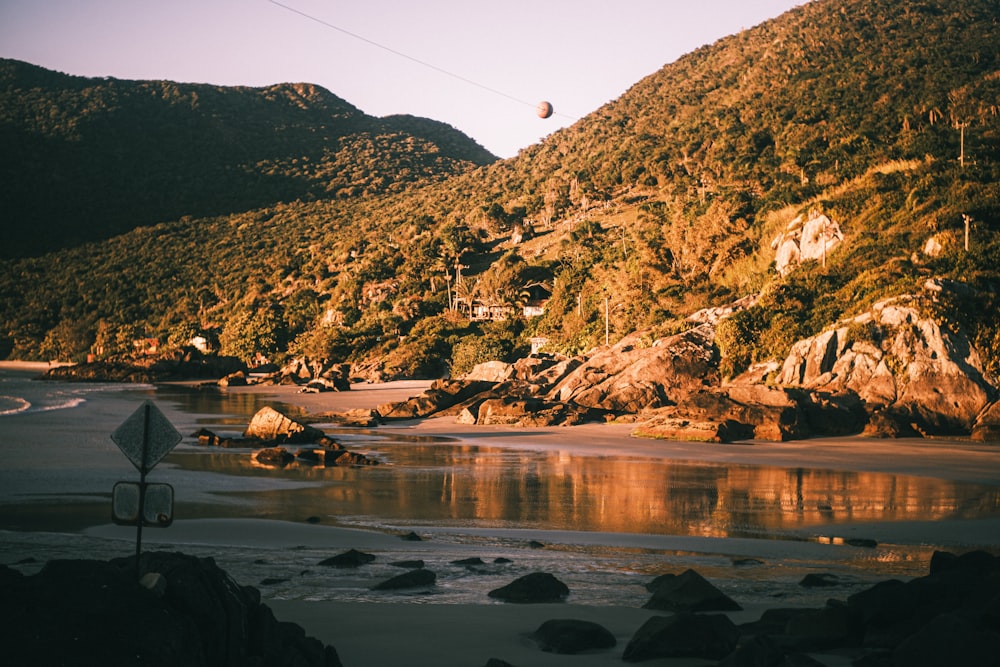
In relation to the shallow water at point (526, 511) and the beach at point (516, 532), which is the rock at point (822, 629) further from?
the shallow water at point (526, 511)

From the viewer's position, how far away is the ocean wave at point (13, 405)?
37406 millimetres

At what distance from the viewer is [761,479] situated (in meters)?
19.7

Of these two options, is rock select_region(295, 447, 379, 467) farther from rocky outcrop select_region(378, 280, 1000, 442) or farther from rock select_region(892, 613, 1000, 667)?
rock select_region(892, 613, 1000, 667)

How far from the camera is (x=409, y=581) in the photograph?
948cm

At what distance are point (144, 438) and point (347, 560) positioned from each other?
492 centimetres

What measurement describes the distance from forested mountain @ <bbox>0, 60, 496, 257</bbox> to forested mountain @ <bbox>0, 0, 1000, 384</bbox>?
6.45 feet

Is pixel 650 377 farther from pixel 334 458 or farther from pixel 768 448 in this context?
pixel 334 458

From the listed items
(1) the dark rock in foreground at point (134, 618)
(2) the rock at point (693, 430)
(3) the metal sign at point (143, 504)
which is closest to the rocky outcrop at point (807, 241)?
(2) the rock at point (693, 430)

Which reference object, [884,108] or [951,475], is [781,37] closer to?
[884,108]

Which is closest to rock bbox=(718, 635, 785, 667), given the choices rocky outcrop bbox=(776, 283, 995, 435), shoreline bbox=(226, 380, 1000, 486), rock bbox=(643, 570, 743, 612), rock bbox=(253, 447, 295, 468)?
rock bbox=(643, 570, 743, 612)

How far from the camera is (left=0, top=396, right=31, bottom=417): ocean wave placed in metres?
37.4

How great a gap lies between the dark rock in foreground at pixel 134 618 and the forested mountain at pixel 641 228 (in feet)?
101

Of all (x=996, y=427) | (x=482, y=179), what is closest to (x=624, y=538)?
(x=996, y=427)

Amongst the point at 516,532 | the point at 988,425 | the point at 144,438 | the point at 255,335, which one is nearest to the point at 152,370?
the point at 255,335
